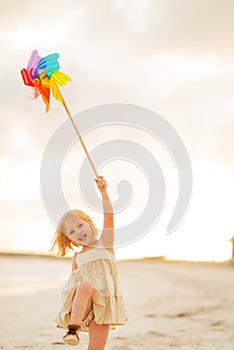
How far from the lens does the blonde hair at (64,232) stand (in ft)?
20.7

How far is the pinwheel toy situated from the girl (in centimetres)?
98

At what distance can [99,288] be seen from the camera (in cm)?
606

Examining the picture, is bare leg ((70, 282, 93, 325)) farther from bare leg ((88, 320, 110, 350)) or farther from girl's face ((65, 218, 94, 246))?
girl's face ((65, 218, 94, 246))

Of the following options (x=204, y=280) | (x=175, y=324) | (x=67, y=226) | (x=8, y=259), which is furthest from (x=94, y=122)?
(x=8, y=259)

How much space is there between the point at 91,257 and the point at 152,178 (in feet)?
4.58

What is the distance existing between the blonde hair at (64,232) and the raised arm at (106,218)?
10cm

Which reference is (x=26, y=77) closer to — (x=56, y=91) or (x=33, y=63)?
(x=33, y=63)

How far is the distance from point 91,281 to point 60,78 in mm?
1875

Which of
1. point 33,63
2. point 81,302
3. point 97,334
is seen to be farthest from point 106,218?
point 33,63

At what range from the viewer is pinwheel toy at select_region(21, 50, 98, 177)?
6.55 m

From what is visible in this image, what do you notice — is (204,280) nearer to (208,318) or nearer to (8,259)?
(208,318)

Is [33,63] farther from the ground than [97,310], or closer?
farther from the ground

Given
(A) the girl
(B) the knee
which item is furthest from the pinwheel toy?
(B) the knee

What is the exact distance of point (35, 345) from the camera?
23.5 ft
